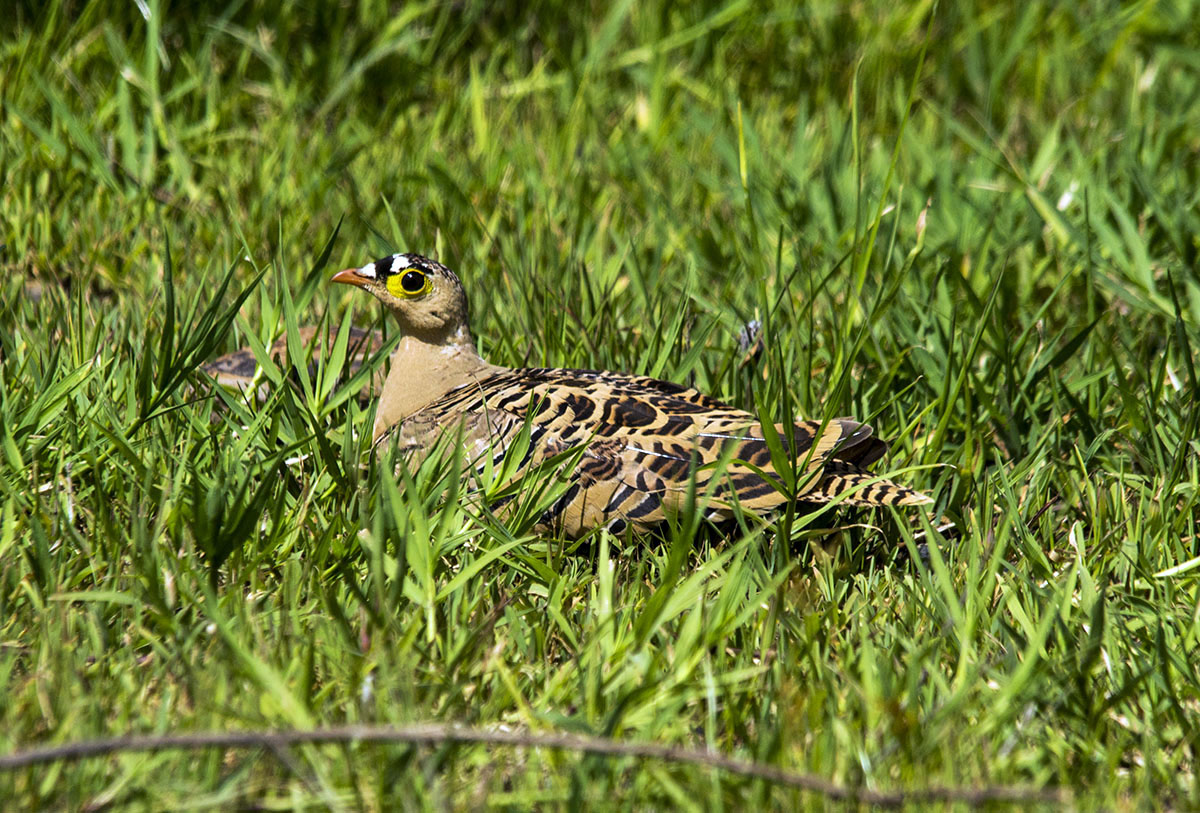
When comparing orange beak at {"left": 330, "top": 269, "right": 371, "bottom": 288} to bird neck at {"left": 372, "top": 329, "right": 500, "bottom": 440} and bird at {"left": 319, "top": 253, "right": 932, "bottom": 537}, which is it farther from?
bird at {"left": 319, "top": 253, "right": 932, "bottom": 537}

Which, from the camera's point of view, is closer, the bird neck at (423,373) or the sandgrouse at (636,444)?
the sandgrouse at (636,444)

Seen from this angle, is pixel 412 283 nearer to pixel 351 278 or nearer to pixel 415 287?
pixel 415 287

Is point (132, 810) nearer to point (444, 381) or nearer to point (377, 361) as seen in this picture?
point (377, 361)

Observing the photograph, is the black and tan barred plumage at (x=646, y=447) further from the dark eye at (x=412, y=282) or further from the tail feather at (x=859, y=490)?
the dark eye at (x=412, y=282)

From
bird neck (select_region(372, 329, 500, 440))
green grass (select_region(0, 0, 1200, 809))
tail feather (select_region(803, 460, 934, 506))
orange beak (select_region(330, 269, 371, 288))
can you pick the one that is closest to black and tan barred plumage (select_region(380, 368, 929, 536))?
tail feather (select_region(803, 460, 934, 506))

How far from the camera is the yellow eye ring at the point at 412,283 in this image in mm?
4023

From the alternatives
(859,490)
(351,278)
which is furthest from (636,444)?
(351,278)

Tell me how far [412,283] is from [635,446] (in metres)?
1.01

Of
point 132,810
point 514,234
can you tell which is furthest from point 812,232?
point 132,810

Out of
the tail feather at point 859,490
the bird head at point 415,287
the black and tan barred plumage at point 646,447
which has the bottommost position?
the tail feather at point 859,490

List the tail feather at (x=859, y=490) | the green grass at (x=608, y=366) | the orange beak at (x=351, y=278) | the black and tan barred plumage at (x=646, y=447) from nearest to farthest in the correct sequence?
the green grass at (x=608, y=366) < the tail feather at (x=859, y=490) < the black and tan barred plumage at (x=646, y=447) < the orange beak at (x=351, y=278)

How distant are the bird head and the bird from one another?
0.29m

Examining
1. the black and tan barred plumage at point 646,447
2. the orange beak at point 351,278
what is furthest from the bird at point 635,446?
the orange beak at point 351,278

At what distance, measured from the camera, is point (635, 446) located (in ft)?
11.4
